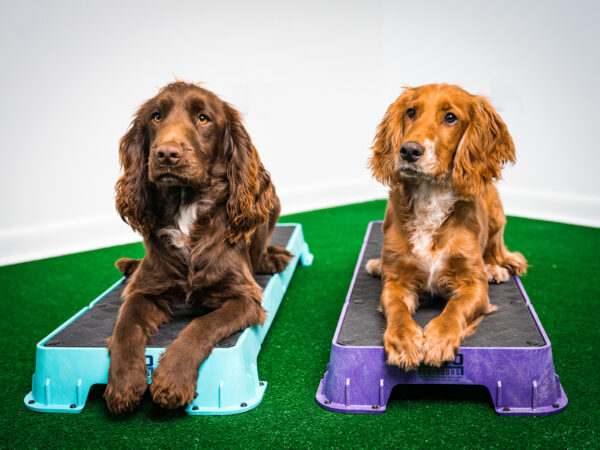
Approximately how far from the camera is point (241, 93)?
500 cm

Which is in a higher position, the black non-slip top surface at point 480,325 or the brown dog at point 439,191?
the brown dog at point 439,191

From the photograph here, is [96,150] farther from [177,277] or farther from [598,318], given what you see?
[598,318]

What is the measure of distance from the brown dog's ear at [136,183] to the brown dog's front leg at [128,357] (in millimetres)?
375

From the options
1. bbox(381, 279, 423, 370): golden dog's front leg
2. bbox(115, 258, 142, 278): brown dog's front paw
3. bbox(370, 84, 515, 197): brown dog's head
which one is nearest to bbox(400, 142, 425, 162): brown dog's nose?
bbox(370, 84, 515, 197): brown dog's head

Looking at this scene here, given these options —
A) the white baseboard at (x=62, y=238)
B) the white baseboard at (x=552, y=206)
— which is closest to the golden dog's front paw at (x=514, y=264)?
the white baseboard at (x=552, y=206)

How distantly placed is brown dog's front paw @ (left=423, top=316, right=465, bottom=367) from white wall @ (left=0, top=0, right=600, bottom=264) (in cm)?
311

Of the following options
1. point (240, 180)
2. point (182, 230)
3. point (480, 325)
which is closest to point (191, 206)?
point (182, 230)

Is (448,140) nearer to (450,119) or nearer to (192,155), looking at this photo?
(450,119)

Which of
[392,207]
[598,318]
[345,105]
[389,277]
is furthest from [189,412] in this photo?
[345,105]

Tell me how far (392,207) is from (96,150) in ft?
A: 8.63

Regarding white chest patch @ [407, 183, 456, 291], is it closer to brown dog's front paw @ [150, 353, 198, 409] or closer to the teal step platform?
the teal step platform

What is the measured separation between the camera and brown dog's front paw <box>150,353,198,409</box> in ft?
6.12

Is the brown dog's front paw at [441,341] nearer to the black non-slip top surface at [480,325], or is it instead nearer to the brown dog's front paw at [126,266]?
the black non-slip top surface at [480,325]

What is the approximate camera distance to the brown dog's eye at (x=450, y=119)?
2273 mm
